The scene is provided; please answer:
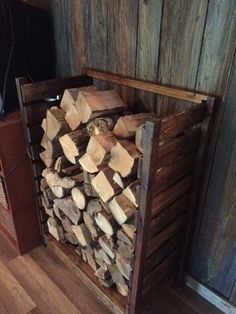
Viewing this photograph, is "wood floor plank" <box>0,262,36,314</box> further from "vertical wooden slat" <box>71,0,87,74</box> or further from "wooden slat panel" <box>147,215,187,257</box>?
"vertical wooden slat" <box>71,0,87,74</box>

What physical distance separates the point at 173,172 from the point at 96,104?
15.8 inches

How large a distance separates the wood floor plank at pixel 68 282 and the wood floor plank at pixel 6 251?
0.11m

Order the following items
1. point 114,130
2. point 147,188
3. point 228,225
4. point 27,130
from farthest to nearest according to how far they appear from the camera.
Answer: point 27,130, point 228,225, point 114,130, point 147,188

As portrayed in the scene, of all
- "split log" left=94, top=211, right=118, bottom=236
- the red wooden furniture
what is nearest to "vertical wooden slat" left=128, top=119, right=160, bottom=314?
"split log" left=94, top=211, right=118, bottom=236

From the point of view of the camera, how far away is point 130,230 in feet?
3.49

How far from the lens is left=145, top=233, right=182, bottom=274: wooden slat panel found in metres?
1.19

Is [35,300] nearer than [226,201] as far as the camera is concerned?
No

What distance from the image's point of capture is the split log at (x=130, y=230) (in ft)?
3.46

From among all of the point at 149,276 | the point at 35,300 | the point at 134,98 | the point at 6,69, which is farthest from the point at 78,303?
the point at 6,69

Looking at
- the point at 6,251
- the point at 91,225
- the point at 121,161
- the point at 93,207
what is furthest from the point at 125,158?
the point at 6,251

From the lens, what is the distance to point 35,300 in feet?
4.52

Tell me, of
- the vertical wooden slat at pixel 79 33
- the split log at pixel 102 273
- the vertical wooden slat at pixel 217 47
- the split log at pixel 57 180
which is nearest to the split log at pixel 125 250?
the split log at pixel 102 273

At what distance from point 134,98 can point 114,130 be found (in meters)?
0.26

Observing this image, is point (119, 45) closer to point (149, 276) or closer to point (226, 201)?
point (226, 201)
